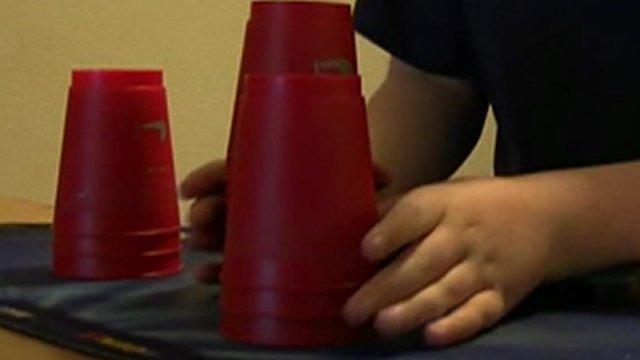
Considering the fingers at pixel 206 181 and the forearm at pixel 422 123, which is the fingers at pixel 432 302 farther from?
the forearm at pixel 422 123

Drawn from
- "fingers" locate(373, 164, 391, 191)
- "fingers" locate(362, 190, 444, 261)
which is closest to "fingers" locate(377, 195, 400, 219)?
"fingers" locate(362, 190, 444, 261)

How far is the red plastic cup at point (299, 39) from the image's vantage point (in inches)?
25.1

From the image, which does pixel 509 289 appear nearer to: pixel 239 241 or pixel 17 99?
pixel 239 241

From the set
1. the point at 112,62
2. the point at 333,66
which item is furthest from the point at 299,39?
the point at 112,62

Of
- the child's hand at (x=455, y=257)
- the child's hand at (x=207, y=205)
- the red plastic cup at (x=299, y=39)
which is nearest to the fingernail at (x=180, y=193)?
the child's hand at (x=207, y=205)

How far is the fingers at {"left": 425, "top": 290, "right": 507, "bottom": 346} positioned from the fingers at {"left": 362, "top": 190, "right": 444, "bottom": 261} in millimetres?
36

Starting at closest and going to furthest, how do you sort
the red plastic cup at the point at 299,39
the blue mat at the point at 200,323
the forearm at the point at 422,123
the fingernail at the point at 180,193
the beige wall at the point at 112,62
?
the blue mat at the point at 200,323 < the red plastic cup at the point at 299,39 < the fingernail at the point at 180,193 < the forearm at the point at 422,123 < the beige wall at the point at 112,62

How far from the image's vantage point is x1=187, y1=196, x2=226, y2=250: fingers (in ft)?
2.35

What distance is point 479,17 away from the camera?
919 millimetres

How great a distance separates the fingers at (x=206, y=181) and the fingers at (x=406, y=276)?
206mm

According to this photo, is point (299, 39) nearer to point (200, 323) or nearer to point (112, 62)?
point (200, 323)

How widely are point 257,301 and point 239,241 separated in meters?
0.03

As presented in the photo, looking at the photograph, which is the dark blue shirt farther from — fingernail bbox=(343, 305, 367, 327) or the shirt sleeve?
fingernail bbox=(343, 305, 367, 327)

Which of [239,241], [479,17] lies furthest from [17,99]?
[239,241]
